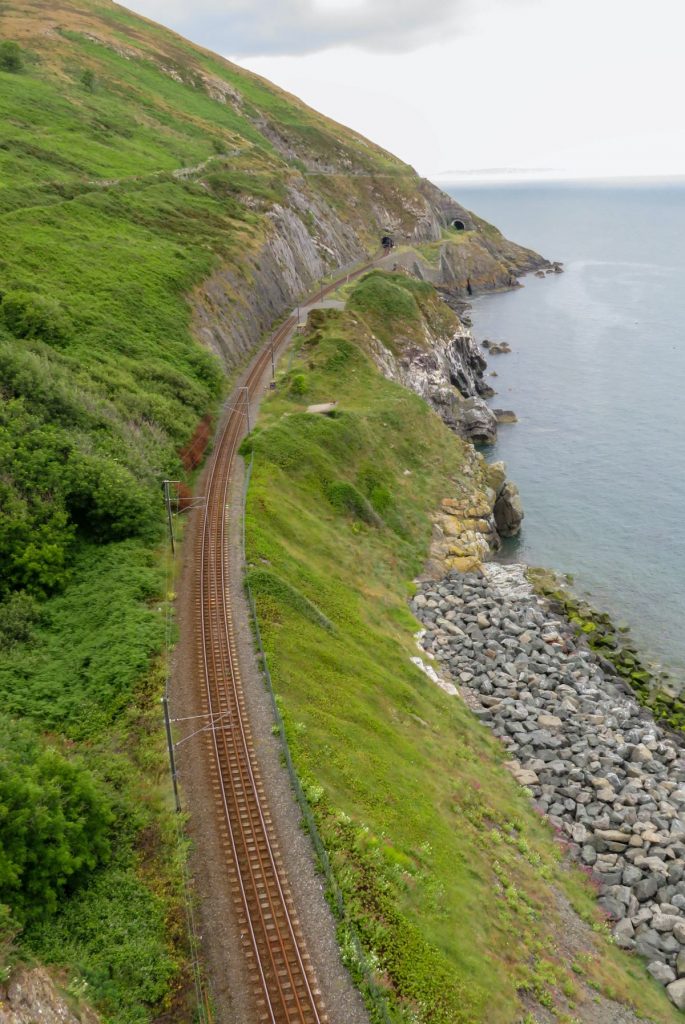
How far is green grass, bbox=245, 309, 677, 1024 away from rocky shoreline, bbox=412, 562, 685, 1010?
1.42 m

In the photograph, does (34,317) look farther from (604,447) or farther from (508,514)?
(604,447)

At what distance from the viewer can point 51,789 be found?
789 inches

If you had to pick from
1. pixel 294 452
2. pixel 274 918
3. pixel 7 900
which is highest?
pixel 294 452

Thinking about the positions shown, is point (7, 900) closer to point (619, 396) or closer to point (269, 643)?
point (269, 643)

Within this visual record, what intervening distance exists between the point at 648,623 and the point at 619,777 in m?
22.7

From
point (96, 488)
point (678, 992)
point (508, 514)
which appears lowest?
point (678, 992)

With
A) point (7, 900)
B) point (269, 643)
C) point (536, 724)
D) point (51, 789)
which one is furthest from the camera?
point (536, 724)

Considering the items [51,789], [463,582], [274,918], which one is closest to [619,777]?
[463,582]

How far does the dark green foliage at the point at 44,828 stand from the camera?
720 inches

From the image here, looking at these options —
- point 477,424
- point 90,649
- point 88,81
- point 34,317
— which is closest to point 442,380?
point 477,424

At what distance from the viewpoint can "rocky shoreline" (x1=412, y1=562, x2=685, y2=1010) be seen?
29.4 metres

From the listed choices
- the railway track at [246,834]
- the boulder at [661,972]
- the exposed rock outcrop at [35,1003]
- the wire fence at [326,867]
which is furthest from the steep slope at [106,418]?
the boulder at [661,972]

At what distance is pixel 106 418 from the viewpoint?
43.7m

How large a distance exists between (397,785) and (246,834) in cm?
796
